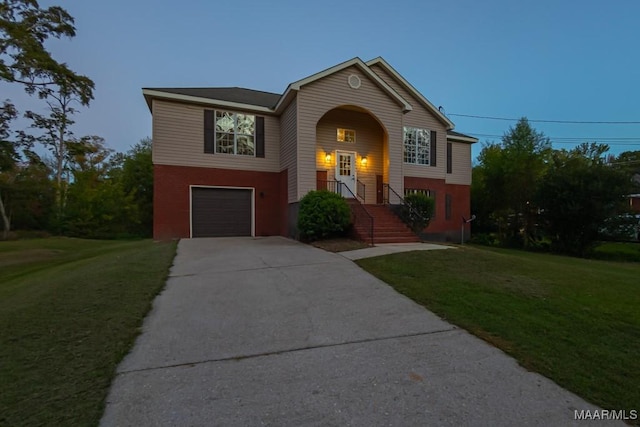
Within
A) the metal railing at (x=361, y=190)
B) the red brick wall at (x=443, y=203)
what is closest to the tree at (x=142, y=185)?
the metal railing at (x=361, y=190)

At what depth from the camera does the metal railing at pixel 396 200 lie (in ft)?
42.2

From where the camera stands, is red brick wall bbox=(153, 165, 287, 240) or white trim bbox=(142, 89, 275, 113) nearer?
white trim bbox=(142, 89, 275, 113)

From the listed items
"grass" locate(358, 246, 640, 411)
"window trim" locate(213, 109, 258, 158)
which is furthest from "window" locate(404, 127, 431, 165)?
"grass" locate(358, 246, 640, 411)

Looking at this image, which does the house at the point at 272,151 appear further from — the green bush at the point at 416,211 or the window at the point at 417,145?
the window at the point at 417,145

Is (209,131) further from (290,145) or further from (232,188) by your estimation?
(290,145)

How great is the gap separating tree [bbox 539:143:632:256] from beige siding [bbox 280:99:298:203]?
14115 millimetres

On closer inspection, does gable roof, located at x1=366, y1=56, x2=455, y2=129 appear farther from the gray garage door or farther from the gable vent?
the gray garage door

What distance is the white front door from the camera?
1503cm

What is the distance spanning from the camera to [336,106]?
1329 centimetres

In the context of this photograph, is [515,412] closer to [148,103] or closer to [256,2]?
[148,103]

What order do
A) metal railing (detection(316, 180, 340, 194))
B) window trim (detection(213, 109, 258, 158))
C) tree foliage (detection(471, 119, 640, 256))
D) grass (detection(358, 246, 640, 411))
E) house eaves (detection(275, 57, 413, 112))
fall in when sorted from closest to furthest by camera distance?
grass (detection(358, 246, 640, 411)) < house eaves (detection(275, 57, 413, 112)) < window trim (detection(213, 109, 258, 158)) < metal railing (detection(316, 180, 340, 194)) < tree foliage (detection(471, 119, 640, 256))

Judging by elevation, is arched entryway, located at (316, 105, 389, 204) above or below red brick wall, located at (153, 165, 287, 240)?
above

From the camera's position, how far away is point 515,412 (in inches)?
95.9

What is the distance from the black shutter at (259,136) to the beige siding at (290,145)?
2.80 ft
